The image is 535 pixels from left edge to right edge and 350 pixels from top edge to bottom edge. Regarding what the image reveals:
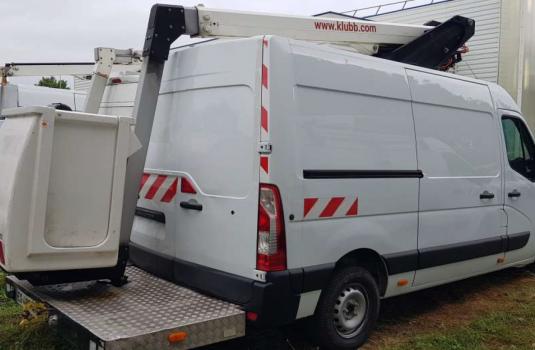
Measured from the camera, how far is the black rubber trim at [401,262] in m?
4.48

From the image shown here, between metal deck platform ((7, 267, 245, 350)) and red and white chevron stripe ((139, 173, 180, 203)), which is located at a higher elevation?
red and white chevron stripe ((139, 173, 180, 203))

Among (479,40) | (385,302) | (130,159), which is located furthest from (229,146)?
(479,40)

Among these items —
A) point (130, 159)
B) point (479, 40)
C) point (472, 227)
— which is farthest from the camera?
point (479, 40)

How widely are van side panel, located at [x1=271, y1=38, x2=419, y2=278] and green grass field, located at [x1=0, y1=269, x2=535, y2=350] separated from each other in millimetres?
590

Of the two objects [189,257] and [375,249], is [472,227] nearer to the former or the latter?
[375,249]

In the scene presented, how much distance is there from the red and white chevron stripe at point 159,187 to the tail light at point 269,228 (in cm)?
93

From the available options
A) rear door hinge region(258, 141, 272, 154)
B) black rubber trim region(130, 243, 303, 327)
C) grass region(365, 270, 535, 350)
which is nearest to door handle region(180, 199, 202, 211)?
black rubber trim region(130, 243, 303, 327)

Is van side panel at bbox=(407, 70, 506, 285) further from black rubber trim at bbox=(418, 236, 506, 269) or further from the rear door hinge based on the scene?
the rear door hinge

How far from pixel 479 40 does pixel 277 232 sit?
410 inches

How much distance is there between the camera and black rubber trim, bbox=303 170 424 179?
12.7 feet

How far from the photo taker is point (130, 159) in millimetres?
4066

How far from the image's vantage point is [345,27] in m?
5.04

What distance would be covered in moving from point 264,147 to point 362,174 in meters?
0.99

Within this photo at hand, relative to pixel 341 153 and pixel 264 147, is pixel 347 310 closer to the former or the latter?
pixel 341 153
